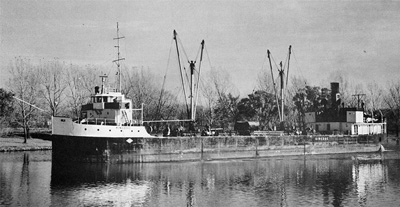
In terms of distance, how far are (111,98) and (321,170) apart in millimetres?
23460

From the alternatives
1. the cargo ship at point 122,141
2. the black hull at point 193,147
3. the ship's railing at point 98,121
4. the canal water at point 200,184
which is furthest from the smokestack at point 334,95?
the ship's railing at point 98,121

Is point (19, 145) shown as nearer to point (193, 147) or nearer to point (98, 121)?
point (98, 121)

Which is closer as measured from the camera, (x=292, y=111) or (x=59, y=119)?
(x=59, y=119)

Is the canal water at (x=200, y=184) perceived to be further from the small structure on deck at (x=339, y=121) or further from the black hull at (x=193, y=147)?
the small structure on deck at (x=339, y=121)

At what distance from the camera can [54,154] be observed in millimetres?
51469

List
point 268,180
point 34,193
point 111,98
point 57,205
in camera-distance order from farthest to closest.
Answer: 1. point 111,98
2. point 268,180
3. point 34,193
4. point 57,205

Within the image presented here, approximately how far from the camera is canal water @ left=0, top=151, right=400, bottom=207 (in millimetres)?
33656

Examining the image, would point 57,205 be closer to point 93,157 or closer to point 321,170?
point 93,157

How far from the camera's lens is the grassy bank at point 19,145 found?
73062 millimetres

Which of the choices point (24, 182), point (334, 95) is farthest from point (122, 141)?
point (334, 95)

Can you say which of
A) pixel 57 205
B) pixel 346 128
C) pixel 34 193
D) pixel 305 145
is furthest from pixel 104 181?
pixel 346 128

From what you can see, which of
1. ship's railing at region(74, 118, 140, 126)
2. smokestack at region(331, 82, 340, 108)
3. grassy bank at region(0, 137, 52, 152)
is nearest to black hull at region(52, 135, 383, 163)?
ship's railing at region(74, 118, 140, 126)

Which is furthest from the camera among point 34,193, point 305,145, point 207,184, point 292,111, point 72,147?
point 292,111

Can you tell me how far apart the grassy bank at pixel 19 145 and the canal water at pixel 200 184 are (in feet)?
52.5
